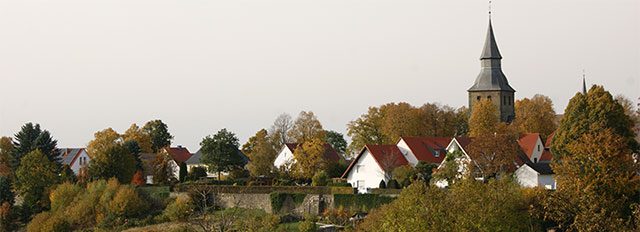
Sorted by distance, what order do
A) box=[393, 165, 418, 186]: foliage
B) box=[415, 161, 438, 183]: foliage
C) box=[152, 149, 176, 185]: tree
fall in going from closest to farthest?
box=[393, 165, 418, 186]: foliage < box=[415, 161, 438, 183]: foliage < box=[152, 149, 176, 185]: tree

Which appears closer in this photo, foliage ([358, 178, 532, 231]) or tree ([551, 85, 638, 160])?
foliage ([358, 178, 532, 231])

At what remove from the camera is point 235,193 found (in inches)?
2079

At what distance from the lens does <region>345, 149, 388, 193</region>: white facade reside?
54.7 metres

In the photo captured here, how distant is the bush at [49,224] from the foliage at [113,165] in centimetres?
703

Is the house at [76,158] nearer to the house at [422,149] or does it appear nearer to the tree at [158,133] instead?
the tree at [158,133]

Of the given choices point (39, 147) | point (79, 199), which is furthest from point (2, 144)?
point (79, 199)

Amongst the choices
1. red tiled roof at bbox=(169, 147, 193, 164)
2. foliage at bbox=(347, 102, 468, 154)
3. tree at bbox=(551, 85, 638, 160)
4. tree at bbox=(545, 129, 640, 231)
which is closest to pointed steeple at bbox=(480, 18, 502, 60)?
foliage at bbox=(347, 102, 468, 154)

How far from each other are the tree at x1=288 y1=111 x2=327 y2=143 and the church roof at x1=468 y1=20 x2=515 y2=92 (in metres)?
28.1

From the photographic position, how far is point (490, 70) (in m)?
91.1

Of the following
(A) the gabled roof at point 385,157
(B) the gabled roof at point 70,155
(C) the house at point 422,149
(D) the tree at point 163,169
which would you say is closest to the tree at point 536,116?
(C) the house at point 422,149

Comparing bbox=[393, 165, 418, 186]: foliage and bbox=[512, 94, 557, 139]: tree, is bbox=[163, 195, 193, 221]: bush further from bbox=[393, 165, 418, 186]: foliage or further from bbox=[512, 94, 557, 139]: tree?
bbox=[512, 94, 557, 139]: tree

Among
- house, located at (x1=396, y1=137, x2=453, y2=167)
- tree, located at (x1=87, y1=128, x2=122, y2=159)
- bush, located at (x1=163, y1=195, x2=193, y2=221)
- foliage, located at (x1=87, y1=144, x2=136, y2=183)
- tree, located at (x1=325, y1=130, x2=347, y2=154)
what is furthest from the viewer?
tree, located at (x1=325, y1=130, x2=347, y2=154)

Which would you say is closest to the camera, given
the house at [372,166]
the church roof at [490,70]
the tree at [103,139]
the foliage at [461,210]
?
the foliage at [461,210]

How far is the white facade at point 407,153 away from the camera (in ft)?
186
